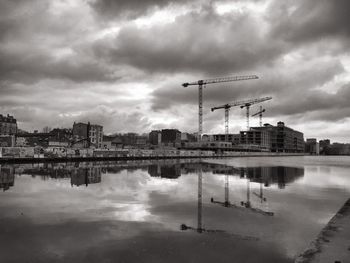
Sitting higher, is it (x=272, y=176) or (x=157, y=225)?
(x=157, y=225)

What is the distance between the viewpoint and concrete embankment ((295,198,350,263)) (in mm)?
10196

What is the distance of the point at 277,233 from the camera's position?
15.3 metres

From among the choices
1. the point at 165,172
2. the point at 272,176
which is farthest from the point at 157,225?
the point at 272,176

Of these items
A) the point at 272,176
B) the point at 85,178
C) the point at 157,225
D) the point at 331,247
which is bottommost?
the point at 272,176

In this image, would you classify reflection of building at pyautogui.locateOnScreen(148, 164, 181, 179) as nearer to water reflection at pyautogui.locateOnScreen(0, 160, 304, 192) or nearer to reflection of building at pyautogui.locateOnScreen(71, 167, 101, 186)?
water reflection at pyautogui.locateOnScreen(0, 160, 304, 192)

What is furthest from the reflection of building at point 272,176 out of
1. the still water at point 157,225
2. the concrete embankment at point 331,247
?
the concrete embankment at point 331,247

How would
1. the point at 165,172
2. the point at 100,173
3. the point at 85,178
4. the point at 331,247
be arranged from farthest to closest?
the point at 165,172 → the point at 100,173 → the point at 85,178 → the point at 331,247

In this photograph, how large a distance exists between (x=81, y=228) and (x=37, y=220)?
10.9 feet

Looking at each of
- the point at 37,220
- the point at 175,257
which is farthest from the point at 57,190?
the point at 175,257

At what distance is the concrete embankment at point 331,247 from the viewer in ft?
33.5

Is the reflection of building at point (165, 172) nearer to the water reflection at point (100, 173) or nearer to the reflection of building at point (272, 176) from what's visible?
the water reflection at point (100, 173)

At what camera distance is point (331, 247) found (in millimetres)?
11461

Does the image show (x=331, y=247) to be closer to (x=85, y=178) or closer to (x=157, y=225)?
(x=157, y=225)

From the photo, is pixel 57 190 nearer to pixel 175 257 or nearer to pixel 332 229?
pixel 175 257
